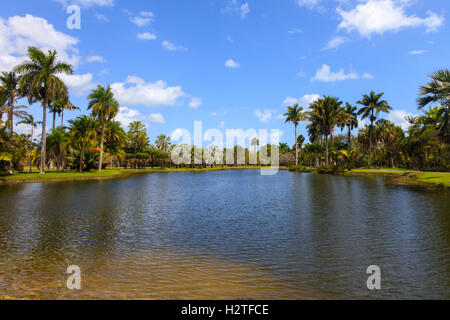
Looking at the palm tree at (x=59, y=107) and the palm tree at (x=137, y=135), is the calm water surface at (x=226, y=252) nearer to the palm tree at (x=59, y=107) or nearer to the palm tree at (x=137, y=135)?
the palm tree at (x=59, y=107)

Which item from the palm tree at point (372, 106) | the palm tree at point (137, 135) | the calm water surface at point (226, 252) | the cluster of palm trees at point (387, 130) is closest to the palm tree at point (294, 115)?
the cluster of palm trees at point (387, 130)

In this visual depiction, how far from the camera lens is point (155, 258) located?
1020 centimetres

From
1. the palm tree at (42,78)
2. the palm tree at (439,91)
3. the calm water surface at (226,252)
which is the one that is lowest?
the calm water surface at (226,252)

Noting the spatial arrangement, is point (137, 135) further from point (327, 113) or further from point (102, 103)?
point (327, 113)

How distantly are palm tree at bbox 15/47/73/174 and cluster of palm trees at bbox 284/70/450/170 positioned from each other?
59.0 metres

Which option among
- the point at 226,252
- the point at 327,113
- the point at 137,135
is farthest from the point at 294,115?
the point at 226,252

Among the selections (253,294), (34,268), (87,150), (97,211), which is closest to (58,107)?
(87,150)

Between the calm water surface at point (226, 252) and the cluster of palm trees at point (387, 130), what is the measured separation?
67.7ft

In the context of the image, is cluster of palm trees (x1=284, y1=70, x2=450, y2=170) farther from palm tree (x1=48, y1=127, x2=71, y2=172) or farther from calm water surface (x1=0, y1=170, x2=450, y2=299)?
palm tree (x1=48, y1=127, x2=71, y2=172)

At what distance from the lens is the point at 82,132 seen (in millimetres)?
66500

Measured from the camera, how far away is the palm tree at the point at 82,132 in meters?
61.0

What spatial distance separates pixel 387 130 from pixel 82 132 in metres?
91.2
